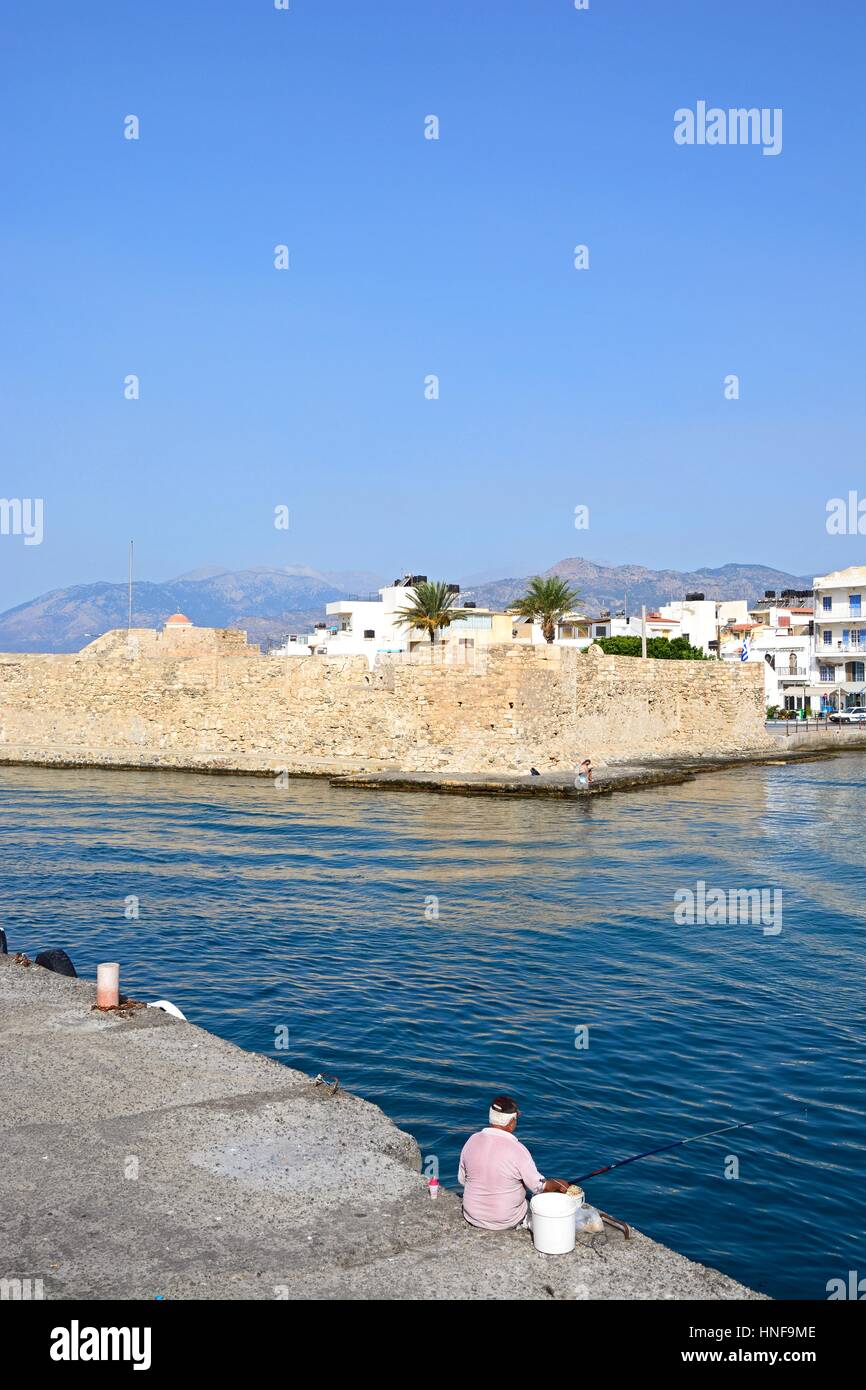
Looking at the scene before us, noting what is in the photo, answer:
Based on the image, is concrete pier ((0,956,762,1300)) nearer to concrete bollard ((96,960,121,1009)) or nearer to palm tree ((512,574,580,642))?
concrete bollard ((96,960,121,1009))

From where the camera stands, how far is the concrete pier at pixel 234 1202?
493 centimetres

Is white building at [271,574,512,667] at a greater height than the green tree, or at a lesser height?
greater

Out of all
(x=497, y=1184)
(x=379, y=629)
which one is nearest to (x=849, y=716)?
(x=379, y=629)

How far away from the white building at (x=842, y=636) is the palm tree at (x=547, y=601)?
17231mm

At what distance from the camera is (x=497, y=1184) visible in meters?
5.48

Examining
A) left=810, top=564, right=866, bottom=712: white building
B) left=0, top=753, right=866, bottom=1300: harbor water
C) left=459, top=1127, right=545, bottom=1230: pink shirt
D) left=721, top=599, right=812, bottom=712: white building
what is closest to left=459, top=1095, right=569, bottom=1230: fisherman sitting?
left=459, top=1127, right=545, bottom=1230: pink shirt

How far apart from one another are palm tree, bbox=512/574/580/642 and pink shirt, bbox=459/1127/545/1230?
46273 millimetres

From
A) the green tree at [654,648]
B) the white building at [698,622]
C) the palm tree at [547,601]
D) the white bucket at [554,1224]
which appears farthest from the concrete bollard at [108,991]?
the white building at [698,622]

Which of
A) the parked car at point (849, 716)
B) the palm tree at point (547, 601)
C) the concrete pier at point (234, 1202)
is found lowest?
the concrete pier at point (234, 1202)

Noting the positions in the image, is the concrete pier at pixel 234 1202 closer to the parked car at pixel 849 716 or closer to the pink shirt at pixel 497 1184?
the pink shirt at pixel 497 1184

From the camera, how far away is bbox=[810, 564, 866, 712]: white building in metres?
61.4

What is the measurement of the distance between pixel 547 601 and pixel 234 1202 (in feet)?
155
